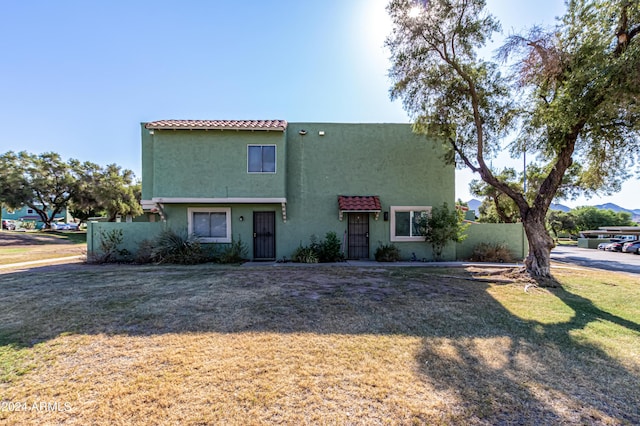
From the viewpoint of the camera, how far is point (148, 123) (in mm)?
12648

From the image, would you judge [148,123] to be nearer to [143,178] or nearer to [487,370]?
[143,178]

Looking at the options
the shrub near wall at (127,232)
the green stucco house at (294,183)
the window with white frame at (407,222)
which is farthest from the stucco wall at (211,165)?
the window with white frame at (407,222)

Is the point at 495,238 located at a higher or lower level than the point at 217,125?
lower

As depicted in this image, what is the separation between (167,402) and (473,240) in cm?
1509

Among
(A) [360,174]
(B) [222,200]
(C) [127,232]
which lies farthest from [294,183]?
(C) [127,232]

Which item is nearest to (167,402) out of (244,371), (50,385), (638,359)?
(244,371)

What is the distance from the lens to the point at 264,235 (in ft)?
45.0

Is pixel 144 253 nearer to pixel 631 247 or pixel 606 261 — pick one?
pixel 606 261

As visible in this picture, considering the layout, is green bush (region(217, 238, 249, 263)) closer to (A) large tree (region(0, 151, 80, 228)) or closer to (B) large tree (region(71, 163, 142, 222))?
(B) large tree (region(71, 163, 142, 222))

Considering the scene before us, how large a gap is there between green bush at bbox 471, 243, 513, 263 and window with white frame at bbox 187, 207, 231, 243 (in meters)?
12.2

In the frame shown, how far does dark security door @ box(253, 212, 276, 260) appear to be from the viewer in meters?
13.7

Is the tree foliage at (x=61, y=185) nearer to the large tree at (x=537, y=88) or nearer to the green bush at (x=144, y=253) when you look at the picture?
the green bush at (x=144, y=253)

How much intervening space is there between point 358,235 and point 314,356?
1002 centimetres

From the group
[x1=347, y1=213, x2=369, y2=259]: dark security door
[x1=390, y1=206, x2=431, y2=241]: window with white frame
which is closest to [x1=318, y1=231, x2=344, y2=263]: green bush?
[x1=347, y1=213, x2=369, y2=259]: dark security door
